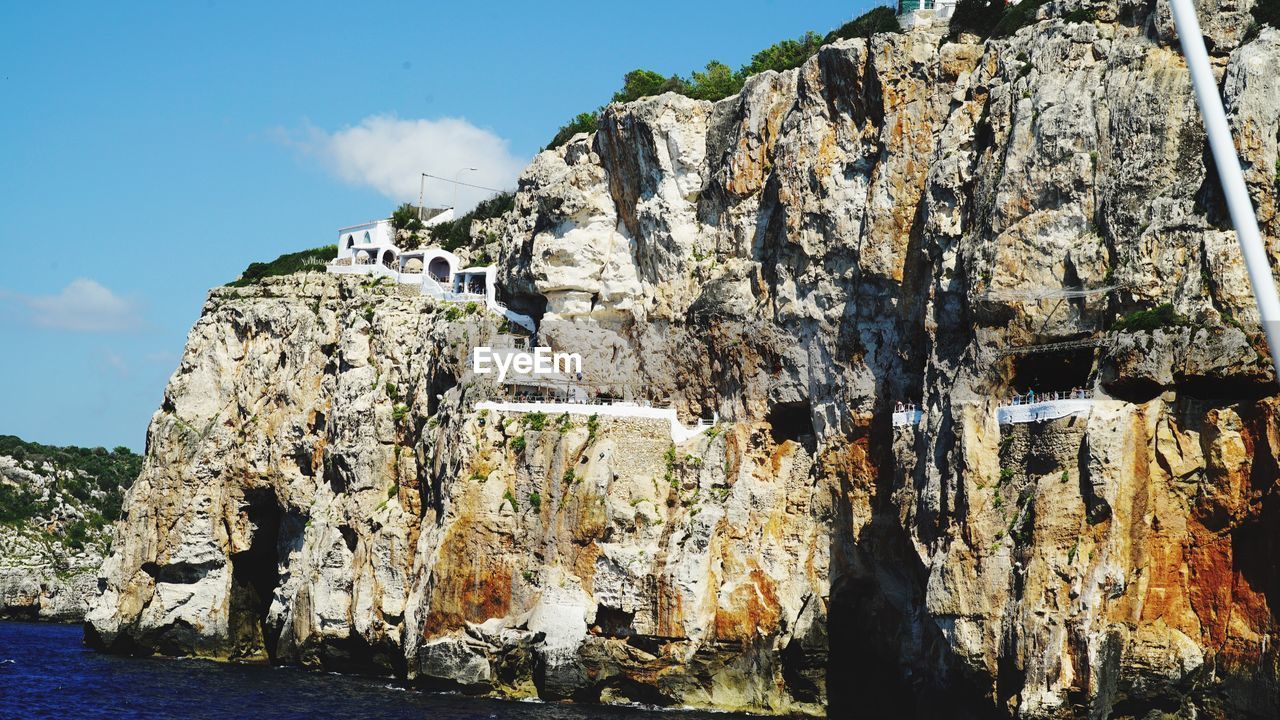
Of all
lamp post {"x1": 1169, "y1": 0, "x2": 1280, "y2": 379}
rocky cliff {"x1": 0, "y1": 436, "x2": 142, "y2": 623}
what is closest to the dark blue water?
rocky cliff {"x1": 0, "y1": 436, "x2": 142, "y2": 623}

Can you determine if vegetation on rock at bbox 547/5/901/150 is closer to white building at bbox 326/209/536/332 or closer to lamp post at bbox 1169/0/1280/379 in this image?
white building at bbox 326/209/536/332

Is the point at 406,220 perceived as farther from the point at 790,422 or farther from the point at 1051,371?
the point at 1051,371

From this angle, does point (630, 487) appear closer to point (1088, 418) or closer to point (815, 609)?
point (815, 609)

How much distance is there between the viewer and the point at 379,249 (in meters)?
81.9

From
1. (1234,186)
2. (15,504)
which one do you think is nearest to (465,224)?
(15,504)

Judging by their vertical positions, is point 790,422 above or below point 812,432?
above

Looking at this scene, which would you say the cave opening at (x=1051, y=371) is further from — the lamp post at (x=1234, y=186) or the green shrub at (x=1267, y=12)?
the lamp post at (x=1234, y=186)

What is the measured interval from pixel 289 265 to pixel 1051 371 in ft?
169

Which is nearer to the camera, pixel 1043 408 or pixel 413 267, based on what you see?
pixel 1043 408

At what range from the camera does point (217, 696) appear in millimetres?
55906

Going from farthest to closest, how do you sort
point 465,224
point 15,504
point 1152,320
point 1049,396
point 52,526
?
point 15,504
point 52,526
point 465,224
point 1049,396
point 1152,320

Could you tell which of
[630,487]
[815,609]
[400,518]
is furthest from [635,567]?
[400,518]

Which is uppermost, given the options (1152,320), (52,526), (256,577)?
(1152,320)

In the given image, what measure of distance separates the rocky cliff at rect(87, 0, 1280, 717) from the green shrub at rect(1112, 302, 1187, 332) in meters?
0.11
